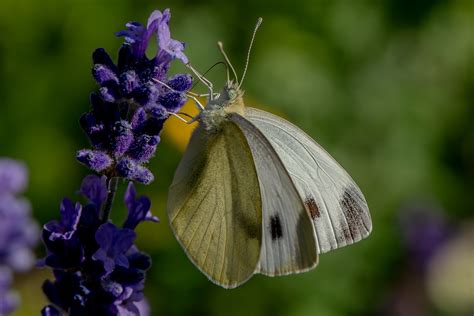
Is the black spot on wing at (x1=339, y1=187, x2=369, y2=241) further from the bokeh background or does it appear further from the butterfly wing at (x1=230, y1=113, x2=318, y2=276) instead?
the bokeh background

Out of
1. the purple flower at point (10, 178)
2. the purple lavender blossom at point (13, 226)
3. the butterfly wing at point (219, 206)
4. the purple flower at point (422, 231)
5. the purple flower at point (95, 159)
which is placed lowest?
the purple lavender blossom at point (13, 226)

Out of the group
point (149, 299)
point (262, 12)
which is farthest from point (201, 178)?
point (262, 12)

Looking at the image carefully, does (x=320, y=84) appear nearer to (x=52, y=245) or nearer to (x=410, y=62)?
(x=410, y=62)

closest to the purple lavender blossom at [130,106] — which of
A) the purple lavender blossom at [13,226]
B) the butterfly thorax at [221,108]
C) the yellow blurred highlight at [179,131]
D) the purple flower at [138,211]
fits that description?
the purple flower at [138,211]

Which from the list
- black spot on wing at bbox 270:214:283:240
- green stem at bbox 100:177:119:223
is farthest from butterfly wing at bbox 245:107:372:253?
green stem at bbox 100:177:119:223

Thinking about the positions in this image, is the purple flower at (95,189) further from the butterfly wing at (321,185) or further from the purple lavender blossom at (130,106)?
the butterfly wing at (321,185)

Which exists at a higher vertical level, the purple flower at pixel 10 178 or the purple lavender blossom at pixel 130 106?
the purple lavender blossom at pixel 130 106
